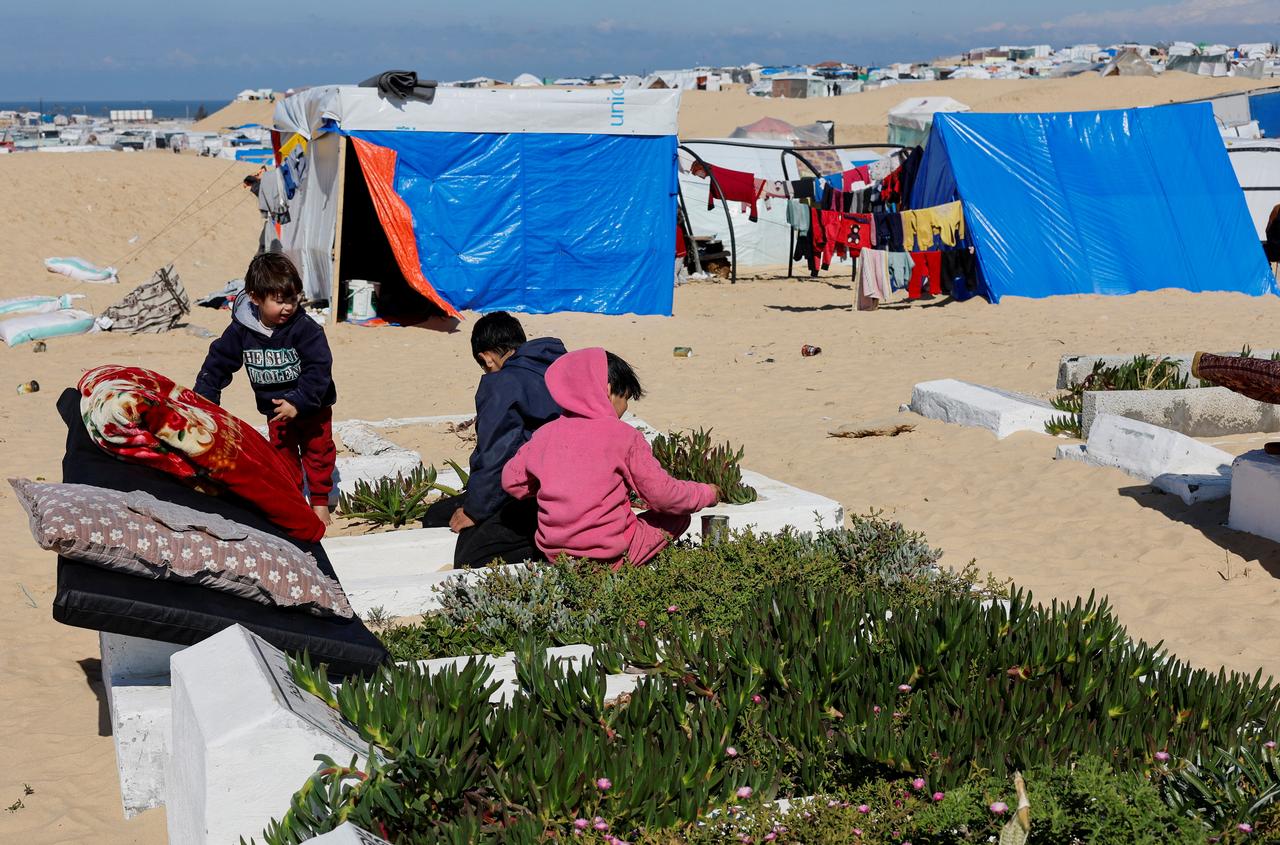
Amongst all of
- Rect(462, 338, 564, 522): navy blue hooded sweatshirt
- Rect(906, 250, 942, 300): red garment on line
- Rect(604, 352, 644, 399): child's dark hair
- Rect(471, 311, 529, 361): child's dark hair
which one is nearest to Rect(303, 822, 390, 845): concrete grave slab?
Rect(604, 352, 644, 399): child's dark hair

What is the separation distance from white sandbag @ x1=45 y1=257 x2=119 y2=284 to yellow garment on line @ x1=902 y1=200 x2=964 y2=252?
40.1 feet

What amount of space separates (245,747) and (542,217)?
43.1ft

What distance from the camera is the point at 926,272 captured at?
1611 centimetres

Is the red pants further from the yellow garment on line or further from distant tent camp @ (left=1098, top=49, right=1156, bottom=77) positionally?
distant tent camp @ (left=1098, top=49, right=1156, bottom=77)

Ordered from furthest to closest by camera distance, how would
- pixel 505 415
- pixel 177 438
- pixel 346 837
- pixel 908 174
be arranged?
pixel 908 174 → pixel 505 415 → pixel 177 438 → pixel 346 837

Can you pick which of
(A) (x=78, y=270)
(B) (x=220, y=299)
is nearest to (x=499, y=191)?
(B) (x=220, y=299)

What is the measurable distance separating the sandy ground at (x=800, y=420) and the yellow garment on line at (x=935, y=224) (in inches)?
47.3

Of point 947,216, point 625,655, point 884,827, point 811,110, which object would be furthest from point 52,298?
point 811,110

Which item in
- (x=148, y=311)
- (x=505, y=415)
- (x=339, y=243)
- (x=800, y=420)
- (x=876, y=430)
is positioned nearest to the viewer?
(x=505, y=415)

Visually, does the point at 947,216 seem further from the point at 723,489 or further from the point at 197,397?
the point at 197,397

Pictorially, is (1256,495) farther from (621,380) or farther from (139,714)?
(139,714)

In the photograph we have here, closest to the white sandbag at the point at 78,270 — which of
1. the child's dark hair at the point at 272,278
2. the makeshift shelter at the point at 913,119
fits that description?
the child's dark hair at the point at 272,278

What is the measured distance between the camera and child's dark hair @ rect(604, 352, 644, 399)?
4.64m

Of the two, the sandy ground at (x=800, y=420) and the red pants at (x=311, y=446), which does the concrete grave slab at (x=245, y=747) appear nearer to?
the sandy ground at (x=800, y=420)
